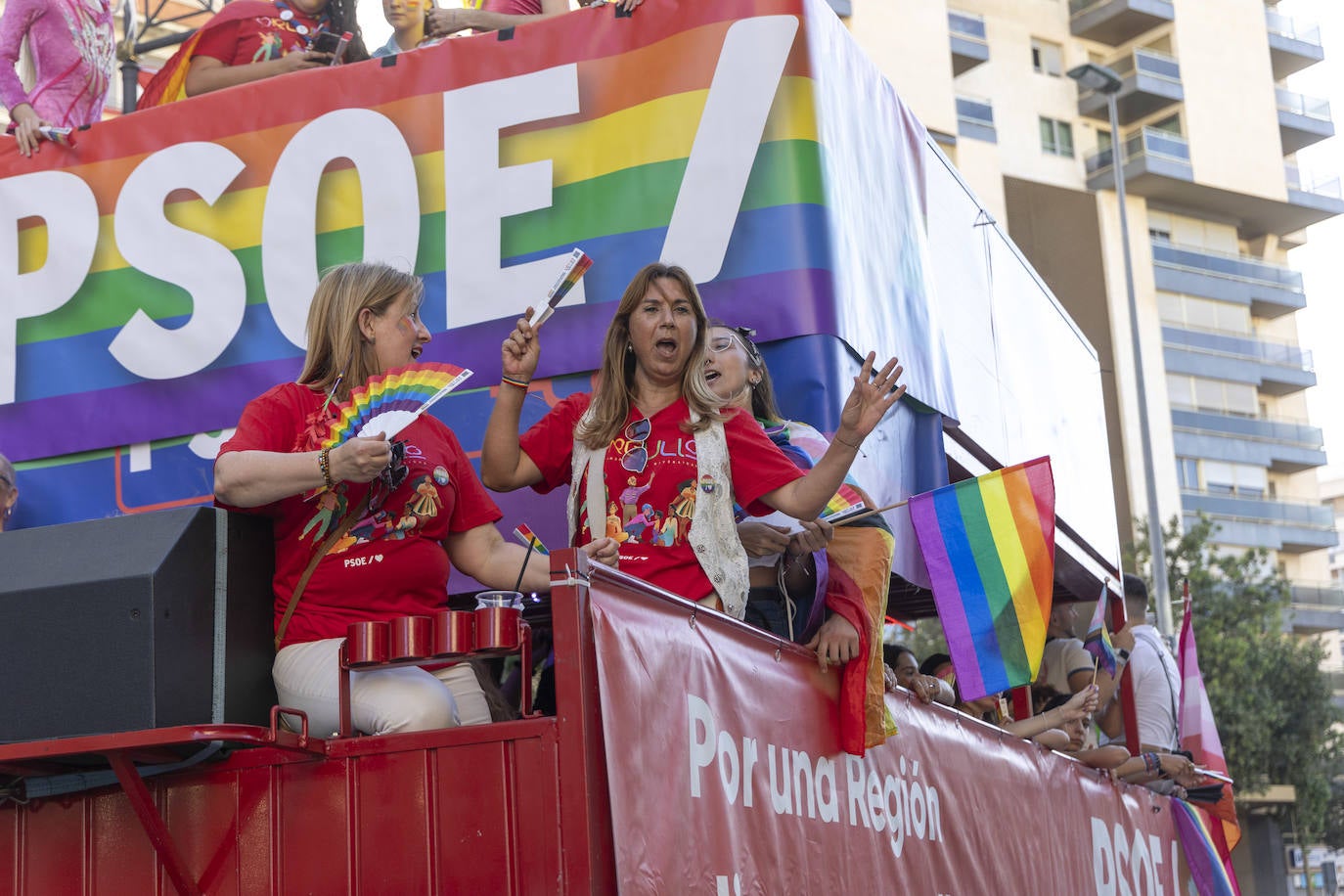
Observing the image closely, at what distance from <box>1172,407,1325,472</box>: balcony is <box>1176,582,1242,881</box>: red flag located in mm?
40070

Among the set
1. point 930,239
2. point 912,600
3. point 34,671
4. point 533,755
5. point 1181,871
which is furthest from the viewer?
point 1181,871

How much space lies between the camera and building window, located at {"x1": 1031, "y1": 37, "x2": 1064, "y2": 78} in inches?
1949

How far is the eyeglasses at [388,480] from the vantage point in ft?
11.8

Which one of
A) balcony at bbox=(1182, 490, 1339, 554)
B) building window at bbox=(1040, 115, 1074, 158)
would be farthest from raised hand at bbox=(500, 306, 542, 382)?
building window at bbox=(1040, 115, 1074, 158)

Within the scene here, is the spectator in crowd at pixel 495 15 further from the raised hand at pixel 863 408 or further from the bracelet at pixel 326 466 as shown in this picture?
the bracelet at pixel 326 466

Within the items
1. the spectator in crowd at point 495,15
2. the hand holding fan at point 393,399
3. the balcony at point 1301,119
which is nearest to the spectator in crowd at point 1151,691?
the spectator in crowd at point 495,15

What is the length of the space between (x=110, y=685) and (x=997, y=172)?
4471 cm

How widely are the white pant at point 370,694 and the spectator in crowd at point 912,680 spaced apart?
1539 millimetres

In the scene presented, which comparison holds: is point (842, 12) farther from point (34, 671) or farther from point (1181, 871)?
point (34, 671)

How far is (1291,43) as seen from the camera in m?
53.3

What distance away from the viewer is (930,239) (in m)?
6.57

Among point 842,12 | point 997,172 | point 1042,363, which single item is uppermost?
point 842,12

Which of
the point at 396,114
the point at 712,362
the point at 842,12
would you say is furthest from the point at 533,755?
the point at 842,12

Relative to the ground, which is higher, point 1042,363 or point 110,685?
point 1042,363
